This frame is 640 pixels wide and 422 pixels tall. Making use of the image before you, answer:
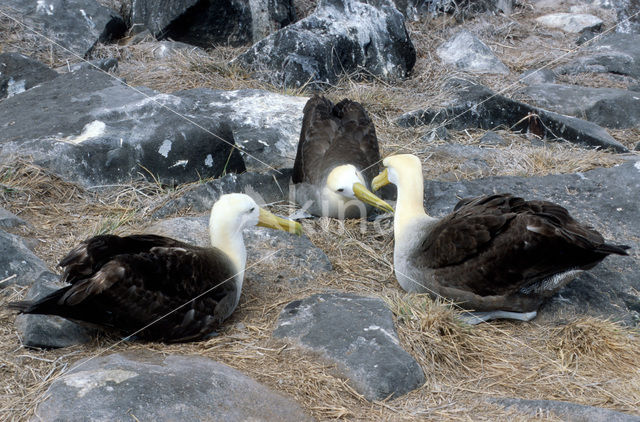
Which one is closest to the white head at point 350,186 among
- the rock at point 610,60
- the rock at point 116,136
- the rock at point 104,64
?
the rock at point 116,136

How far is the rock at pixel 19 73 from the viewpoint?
27.7 ft

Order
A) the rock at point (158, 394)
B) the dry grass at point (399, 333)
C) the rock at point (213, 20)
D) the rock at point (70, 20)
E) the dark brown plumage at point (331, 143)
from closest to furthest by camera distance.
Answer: the rock at point (158, 394)
the dry grass at point (399, 333)
the dark brown plumage at point (331, 143)
the rock at point (70, 20)
the rock at point (213, 20)

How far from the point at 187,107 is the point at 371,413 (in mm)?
4372

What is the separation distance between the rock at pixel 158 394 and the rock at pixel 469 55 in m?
7.29

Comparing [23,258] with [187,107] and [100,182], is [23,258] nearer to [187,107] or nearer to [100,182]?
[100,182]

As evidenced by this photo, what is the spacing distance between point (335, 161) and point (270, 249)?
5.10 feet

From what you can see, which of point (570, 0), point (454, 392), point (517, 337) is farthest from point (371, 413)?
point (570, 0)

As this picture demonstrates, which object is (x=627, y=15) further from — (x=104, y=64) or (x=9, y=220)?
(x=9, y=220)

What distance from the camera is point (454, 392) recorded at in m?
4.16

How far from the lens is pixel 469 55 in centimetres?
1034

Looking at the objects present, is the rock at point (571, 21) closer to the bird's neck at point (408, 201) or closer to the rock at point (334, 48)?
the rock at point (334, 48)

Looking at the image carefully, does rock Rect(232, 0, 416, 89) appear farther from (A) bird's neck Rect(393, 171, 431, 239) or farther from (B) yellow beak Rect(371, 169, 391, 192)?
(A) bird's neck Rect(393, 171, 431, 239)

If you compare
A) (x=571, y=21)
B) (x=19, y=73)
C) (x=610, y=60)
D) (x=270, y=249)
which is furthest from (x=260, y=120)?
(x=571, y=21)

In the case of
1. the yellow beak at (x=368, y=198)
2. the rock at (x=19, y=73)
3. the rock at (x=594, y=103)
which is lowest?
the rock at (x=594, y=103)
